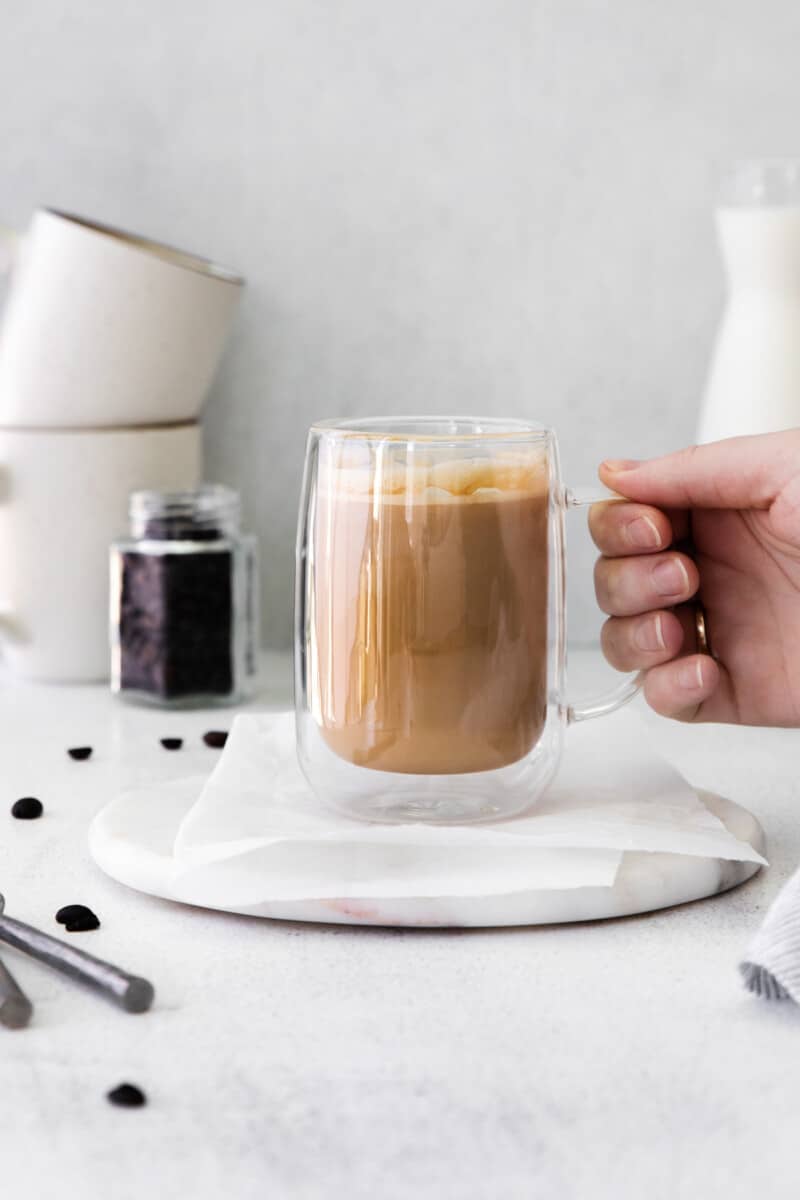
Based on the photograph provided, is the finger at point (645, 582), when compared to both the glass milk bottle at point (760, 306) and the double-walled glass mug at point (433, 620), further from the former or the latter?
the glass milk bottle at point (760, 306)

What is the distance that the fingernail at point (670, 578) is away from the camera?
28.9 inches

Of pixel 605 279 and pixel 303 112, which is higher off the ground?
pixel 303 112

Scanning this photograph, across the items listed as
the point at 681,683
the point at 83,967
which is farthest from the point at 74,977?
the point at 681,683

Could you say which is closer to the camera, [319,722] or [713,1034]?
[713,1034]

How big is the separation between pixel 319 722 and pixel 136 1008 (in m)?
0.20

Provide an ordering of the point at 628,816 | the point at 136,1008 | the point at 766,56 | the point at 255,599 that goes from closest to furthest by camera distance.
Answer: the point at 136,1008
the point at 628,816
the point at 255,599
the point at 766,56

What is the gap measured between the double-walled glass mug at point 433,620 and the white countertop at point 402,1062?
0.30 ft

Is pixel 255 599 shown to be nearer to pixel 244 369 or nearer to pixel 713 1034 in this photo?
pixel 244 369

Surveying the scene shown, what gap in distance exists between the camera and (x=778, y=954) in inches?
20.1

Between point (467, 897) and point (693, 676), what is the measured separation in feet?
0.68

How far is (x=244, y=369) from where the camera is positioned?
1269 millimetres

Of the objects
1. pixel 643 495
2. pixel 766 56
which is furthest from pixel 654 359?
pixel 643 495

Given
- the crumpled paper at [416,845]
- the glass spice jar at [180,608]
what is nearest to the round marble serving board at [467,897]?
the crumpled paper at [416,845]

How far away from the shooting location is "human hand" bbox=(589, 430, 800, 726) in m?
0.73
